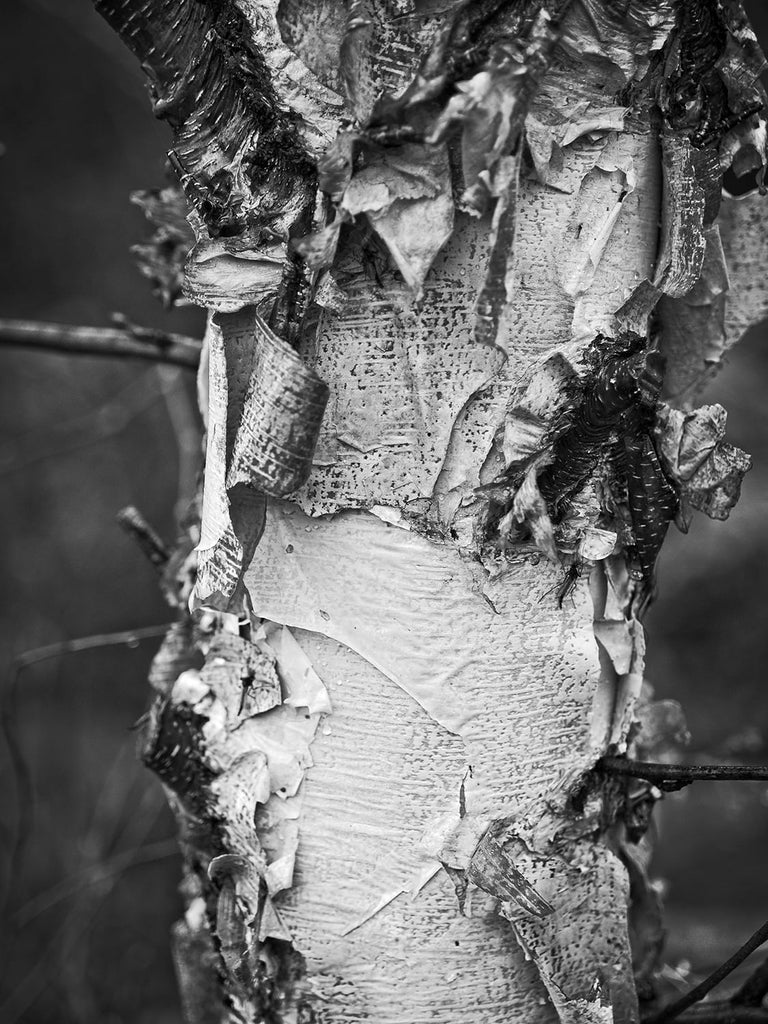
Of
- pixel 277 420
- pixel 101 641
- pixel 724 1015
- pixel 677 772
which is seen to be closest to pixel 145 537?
pixel 101 641

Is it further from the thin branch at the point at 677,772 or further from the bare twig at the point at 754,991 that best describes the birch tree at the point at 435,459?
the bare twig at the point at 754,991

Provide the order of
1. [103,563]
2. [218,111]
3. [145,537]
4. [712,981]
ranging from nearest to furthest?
[218,111] → [712,981] → [145,537] → [103,563]

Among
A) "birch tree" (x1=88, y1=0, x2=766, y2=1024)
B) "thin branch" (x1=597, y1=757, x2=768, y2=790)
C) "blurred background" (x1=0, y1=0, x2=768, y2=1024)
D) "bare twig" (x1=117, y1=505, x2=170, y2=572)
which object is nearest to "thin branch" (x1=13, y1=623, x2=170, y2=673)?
"bare twig" (x1=117, y1=505, x2=170, y2=572)

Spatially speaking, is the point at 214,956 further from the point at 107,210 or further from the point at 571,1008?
the point at 107,210

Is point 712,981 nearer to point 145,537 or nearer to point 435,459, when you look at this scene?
point 435,459

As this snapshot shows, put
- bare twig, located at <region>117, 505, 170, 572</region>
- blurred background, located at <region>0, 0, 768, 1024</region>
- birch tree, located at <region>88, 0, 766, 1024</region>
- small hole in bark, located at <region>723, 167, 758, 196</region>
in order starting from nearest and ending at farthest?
birch tree, located at <region>88, 0, 766, 1024</region>
small hole in bark, located at <region>723, 167, 758, 196</region>
bare twig, located at <region>117, 505, 170, 572</region>
blurred background, located at <region>0, 0, 768, 1024</region>

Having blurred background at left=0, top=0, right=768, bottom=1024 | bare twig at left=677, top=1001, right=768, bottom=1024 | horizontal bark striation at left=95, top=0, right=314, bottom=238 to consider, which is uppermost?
horizontal bark striation at left=95, top=0, right=314, bottom=238

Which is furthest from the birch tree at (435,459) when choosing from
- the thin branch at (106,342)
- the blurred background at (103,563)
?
the blurred background at (103,563)

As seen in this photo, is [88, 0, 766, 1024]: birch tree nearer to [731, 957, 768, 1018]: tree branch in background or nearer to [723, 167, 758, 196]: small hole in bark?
[723, 167, 758, 196]: small hole in bark
